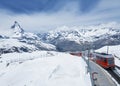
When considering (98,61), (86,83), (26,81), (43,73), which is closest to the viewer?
(86,83)

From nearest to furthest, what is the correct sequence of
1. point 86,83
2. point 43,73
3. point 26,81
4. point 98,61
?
point 86,83 < point 26,81 < point 43,73 < point 98,61

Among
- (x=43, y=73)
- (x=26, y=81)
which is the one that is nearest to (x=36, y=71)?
(x=43, y=73)

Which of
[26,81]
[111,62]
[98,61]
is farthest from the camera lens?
[98,61]

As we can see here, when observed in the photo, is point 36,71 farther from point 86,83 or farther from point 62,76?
point 86,83

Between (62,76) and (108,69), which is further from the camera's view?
(108,69)

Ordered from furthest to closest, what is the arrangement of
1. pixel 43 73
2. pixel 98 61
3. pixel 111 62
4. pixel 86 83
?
1. pixel 98 61
2. pixel 111 62
3. pixel 43 73
4. pixel 86 83

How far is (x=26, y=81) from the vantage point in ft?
119

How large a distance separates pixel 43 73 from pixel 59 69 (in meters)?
3.70

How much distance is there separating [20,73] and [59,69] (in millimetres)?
8410

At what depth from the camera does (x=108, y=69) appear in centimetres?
5206

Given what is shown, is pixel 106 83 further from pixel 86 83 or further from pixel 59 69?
pixel 59 69

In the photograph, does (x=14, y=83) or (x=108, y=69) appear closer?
(x=14, y=83)

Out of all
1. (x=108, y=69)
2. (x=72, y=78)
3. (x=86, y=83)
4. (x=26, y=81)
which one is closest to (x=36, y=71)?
(x=26, y=81)

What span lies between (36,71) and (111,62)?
69.6ft
